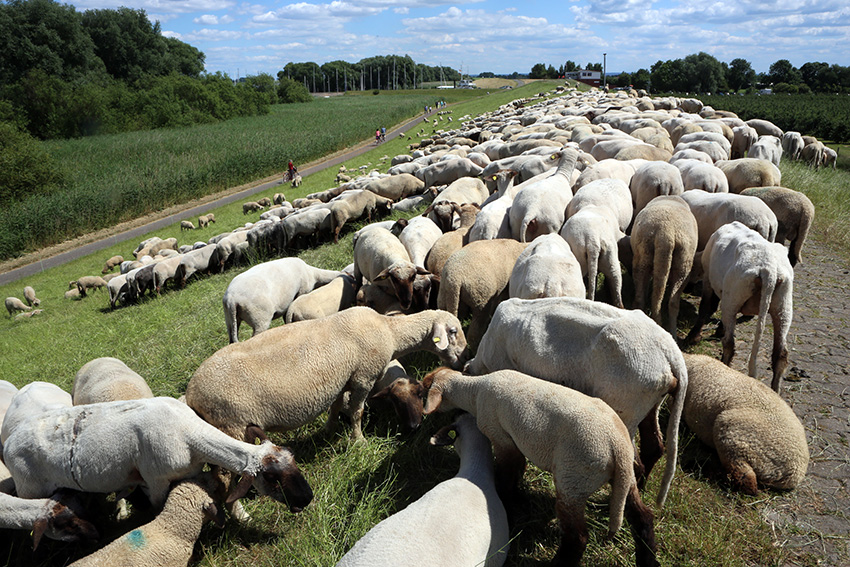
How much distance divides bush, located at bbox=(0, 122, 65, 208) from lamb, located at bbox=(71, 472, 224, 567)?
26023 mm

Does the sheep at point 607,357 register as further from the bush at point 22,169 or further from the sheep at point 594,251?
the bush at point 22,169

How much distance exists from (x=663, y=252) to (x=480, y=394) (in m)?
3.71

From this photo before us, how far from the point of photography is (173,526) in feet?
12.9

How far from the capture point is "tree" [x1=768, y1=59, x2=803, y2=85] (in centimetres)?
10609

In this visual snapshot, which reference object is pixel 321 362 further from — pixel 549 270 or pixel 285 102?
pixel 285 102

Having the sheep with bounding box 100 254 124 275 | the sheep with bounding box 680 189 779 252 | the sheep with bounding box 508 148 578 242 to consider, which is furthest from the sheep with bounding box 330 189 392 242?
the sheep with bounding box 680 189 779 252

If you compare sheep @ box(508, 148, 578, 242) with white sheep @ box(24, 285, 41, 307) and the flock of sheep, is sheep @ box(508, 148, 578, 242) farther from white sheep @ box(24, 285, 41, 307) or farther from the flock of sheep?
white sheep @ box(24, 285, 41, 307)

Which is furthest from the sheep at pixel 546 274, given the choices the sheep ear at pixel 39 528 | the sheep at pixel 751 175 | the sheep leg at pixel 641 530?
the sheep at pixel 751 175

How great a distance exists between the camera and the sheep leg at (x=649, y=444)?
459 centimetres

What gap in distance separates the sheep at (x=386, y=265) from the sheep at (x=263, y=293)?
38.3 inches

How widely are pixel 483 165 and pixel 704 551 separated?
14488 millimetres

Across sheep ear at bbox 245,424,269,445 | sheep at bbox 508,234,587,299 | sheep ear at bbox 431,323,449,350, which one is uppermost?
sheep at bbox 508,234,587,299

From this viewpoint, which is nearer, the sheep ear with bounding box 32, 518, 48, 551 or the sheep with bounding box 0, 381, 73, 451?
the sheep ear with bounding box 32, 518, 48, 551

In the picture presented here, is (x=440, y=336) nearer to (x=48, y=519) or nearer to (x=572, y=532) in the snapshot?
(x=572, y=532)
